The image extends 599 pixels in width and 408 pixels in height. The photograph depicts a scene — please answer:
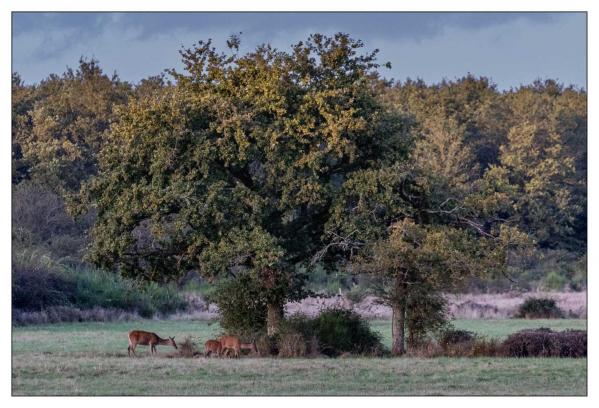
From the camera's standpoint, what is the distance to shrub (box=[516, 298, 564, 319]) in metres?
54.1

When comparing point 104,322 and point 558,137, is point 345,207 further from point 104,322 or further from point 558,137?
point 558,137

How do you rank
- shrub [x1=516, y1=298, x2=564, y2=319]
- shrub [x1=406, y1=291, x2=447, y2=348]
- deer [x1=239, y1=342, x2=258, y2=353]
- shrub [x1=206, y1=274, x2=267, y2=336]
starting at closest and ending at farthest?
1. deer [x1=239, y1=342, x2=258, y2=353]
2. shrub [x1=406, y1=291, x2=447, y2=348]
3. shrub [x1=206, y1=274, x2=267, y2=336]
4. shrub [x1=516, y1=298, x2=564, y2=319]

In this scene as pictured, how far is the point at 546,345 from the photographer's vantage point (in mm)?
32938

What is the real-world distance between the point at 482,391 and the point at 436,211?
9011 millimetres

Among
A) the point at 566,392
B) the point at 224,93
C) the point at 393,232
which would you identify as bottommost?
the point at 566,392

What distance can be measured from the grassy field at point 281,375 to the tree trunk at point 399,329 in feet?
5.91

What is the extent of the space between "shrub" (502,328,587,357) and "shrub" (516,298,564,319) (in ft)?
69.4

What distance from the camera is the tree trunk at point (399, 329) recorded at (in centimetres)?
3331

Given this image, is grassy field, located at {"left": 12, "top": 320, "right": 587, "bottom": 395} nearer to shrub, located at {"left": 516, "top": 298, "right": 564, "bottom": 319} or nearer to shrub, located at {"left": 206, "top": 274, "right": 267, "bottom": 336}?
shrub, located at {"left": 206, "top": 274, "right": 267, "bottom": 336}

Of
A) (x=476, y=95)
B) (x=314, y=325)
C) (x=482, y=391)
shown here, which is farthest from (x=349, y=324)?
(x=476, y=95)

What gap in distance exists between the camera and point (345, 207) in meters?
33.6

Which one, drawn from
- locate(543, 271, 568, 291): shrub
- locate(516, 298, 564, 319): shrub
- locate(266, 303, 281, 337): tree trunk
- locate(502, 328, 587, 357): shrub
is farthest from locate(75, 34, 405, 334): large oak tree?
locate(543, 271, 568, 291): shrub

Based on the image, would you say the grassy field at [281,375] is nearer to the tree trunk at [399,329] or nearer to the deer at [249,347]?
the deer at [249,347]

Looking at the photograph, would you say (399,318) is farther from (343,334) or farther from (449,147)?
(449,147)
